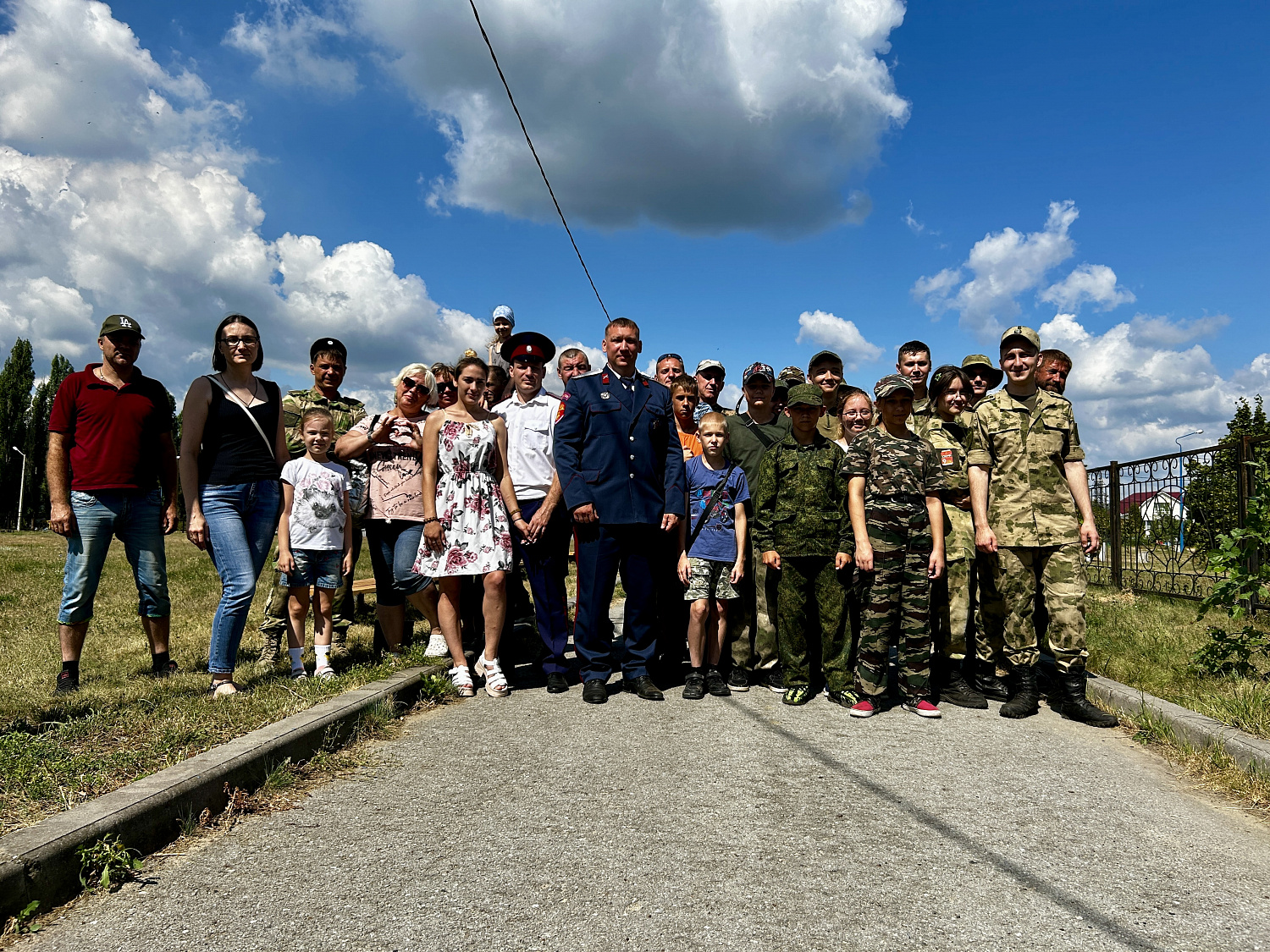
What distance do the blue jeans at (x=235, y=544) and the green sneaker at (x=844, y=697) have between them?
11.4 feet

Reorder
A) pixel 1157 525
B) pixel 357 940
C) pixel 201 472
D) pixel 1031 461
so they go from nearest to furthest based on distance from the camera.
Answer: pixel 357 940 < pixel 201 472 < pixel 1031 461 < pixel 1157 525

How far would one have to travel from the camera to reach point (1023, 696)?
15.7ft

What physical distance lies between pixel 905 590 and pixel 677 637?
1683 mm

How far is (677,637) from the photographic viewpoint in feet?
19.1

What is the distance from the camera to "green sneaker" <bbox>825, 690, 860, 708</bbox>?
4.96 meters

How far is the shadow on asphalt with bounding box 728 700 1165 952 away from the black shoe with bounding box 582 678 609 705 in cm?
127

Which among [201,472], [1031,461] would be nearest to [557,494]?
[201,472]

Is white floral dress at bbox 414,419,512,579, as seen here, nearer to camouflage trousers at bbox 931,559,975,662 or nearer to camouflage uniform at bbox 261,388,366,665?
camouflage uniform at bbox 261,388,366,665

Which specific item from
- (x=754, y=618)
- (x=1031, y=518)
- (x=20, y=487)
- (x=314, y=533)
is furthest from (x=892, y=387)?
(x=20, y=487)

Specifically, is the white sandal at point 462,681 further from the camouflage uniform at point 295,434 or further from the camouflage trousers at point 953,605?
the camouflage trousers at point 953,605

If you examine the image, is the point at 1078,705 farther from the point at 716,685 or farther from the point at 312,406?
the point at 312,406

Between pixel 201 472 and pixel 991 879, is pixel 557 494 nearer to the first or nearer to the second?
pixel 201 472

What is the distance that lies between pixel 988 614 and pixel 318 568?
14.1 ft

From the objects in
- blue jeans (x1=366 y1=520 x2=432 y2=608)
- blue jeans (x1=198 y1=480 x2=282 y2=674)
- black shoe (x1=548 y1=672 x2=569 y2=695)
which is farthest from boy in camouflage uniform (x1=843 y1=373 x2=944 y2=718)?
blue jeans (x1=198 y1=480 x2=282 y2=674)
